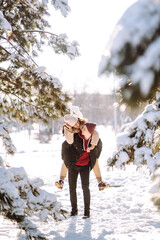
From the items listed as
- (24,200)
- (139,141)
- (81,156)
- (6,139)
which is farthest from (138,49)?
(139,141)

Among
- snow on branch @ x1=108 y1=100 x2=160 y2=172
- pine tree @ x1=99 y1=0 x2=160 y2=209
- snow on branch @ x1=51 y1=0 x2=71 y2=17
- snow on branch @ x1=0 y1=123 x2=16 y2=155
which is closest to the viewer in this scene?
pine tree @ x1=99 y1=0 x2=160 y2=209

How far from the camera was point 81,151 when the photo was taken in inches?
153

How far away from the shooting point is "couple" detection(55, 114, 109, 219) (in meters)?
3.79

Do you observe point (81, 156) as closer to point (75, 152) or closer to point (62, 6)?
point (75, 152)

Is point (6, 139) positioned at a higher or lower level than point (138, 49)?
lower

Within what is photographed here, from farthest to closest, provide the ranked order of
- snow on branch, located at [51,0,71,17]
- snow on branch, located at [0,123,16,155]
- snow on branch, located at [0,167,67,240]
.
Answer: snow on branch, located at [51,0,71,17] < snow on branch, located at [0,123,16,155] < snow on branch, located at [0,167,67,240]

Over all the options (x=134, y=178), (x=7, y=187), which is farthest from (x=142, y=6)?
(x=134, y=178)

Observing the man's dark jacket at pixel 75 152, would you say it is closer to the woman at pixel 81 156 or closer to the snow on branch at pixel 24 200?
the woman at pixel 81 156

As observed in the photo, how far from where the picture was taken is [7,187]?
215cm

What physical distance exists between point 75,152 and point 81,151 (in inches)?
4.6

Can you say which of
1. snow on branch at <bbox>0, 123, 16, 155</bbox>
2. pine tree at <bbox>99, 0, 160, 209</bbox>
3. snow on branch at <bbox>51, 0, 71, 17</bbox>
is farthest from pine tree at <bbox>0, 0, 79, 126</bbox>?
pine tree at <bbox>99, 0, 160, 209</bbox>

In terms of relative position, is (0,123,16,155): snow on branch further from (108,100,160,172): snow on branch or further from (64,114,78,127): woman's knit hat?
(108,100,160,172): snow on branch

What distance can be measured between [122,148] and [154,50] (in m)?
4.15

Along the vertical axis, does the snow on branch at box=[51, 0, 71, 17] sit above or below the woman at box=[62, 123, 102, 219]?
above
